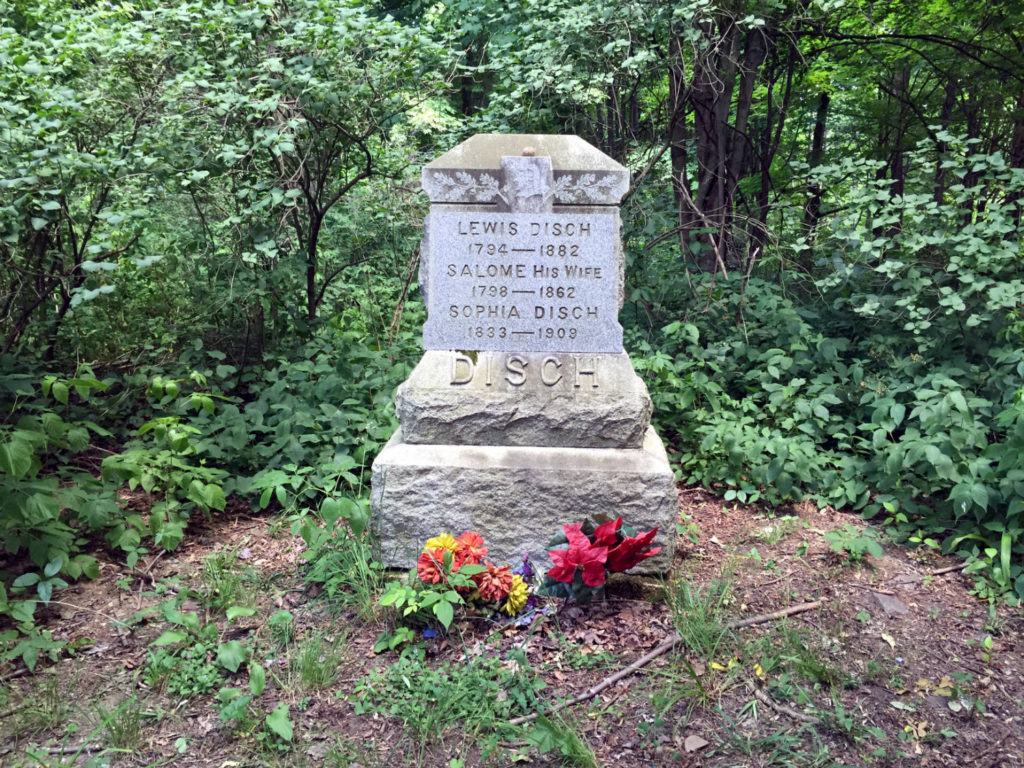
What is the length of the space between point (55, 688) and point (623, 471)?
85.4 inches

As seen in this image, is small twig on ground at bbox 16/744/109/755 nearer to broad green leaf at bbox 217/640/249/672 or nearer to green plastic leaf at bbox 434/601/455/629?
broad green leaf at bbox 217/640/249/672

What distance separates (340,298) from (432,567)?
3.92 meters

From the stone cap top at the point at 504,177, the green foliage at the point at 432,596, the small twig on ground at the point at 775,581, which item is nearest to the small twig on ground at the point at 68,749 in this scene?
the green foliage at the point at 432,596

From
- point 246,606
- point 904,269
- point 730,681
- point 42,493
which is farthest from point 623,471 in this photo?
point 904,269

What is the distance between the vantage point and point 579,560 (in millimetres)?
2768

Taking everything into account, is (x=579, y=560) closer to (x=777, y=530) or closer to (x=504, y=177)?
(x=777, y=530)

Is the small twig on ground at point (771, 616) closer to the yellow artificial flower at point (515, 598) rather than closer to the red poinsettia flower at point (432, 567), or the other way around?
the yellow artificial flower at point (515, 598)

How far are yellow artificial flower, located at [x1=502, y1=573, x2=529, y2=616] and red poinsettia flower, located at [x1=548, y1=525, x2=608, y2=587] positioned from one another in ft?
0.46

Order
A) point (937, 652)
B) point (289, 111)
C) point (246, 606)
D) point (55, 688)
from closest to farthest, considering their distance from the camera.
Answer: point (55, 688), point (937, 652), point (246, 606), point (289, 111)

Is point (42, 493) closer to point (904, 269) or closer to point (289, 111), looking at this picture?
point (289, 111)

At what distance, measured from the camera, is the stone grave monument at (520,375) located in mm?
3049

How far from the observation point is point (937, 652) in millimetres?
2705

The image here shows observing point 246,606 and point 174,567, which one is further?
point 174,567

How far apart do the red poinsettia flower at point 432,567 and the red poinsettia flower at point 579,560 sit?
418mm
